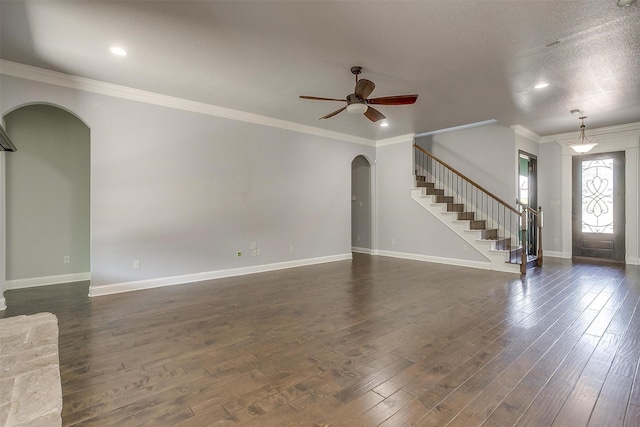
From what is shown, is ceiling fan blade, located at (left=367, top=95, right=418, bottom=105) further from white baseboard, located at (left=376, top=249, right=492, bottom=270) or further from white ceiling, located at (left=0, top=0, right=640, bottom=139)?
white baseboard, located at (left=376, top=249, right=492, bottom=270)

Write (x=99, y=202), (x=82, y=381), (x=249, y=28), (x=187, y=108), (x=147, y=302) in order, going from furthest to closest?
1. (x=187, y=108)
2. (x=99, y=202)
3. (x=147, y=302)
4. (x=249, y=28)
5. (x=82, y=381)

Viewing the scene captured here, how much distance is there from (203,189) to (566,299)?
17.8ft

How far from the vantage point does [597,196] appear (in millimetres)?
7020

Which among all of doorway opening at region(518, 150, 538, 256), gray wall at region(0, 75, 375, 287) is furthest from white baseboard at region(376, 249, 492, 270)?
doorway opening at region(518, 150, 538, 256)

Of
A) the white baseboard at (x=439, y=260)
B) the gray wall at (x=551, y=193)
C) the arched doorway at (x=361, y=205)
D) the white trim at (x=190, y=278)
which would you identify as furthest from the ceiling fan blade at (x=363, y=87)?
the gray wall at (x=551, y=193)

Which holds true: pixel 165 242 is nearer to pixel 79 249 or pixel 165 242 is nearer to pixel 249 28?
pixel 79 249

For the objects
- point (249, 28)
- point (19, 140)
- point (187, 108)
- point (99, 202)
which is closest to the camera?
point (249, 28)

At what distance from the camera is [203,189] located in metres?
5.21

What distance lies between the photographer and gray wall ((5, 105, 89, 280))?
470 cm

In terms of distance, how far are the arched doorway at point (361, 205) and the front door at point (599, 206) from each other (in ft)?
15.3

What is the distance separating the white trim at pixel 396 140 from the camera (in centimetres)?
729

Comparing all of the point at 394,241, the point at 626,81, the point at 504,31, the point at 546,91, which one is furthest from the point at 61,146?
the point at 626,81

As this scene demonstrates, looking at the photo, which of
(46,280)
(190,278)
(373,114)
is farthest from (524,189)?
(46,280)

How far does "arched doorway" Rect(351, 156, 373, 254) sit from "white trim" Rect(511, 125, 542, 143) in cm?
324
